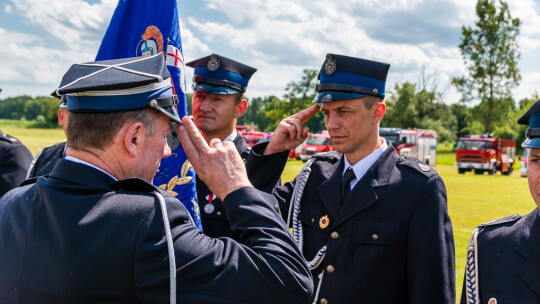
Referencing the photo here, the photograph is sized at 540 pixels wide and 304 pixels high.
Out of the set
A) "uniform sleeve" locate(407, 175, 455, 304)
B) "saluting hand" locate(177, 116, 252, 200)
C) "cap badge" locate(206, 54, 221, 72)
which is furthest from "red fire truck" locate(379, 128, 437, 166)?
"saluting hand" locate(177, 116, 252, 200)

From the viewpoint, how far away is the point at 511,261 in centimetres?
222

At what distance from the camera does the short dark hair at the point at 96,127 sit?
59.5 inches

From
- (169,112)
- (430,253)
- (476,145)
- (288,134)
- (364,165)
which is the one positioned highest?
(169,112)

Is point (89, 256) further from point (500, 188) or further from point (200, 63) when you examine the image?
point (500, 188)

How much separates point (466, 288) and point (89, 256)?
6.15ft

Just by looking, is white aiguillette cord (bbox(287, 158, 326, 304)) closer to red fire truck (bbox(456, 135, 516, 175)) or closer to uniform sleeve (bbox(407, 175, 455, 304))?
uniform sleeve (bbox(407, 175, 455, 304))

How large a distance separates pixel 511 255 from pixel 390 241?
600 millimetres

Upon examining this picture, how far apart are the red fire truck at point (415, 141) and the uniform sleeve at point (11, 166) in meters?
27.1

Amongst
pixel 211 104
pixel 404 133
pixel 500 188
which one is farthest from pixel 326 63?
pixel 404 133

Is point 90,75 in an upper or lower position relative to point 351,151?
upper

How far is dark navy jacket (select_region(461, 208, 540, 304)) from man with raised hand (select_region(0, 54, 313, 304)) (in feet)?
3.97

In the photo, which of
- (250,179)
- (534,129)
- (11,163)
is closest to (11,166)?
(11,163)

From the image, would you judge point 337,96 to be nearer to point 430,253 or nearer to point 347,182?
point 347,182

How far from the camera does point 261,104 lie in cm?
11188
